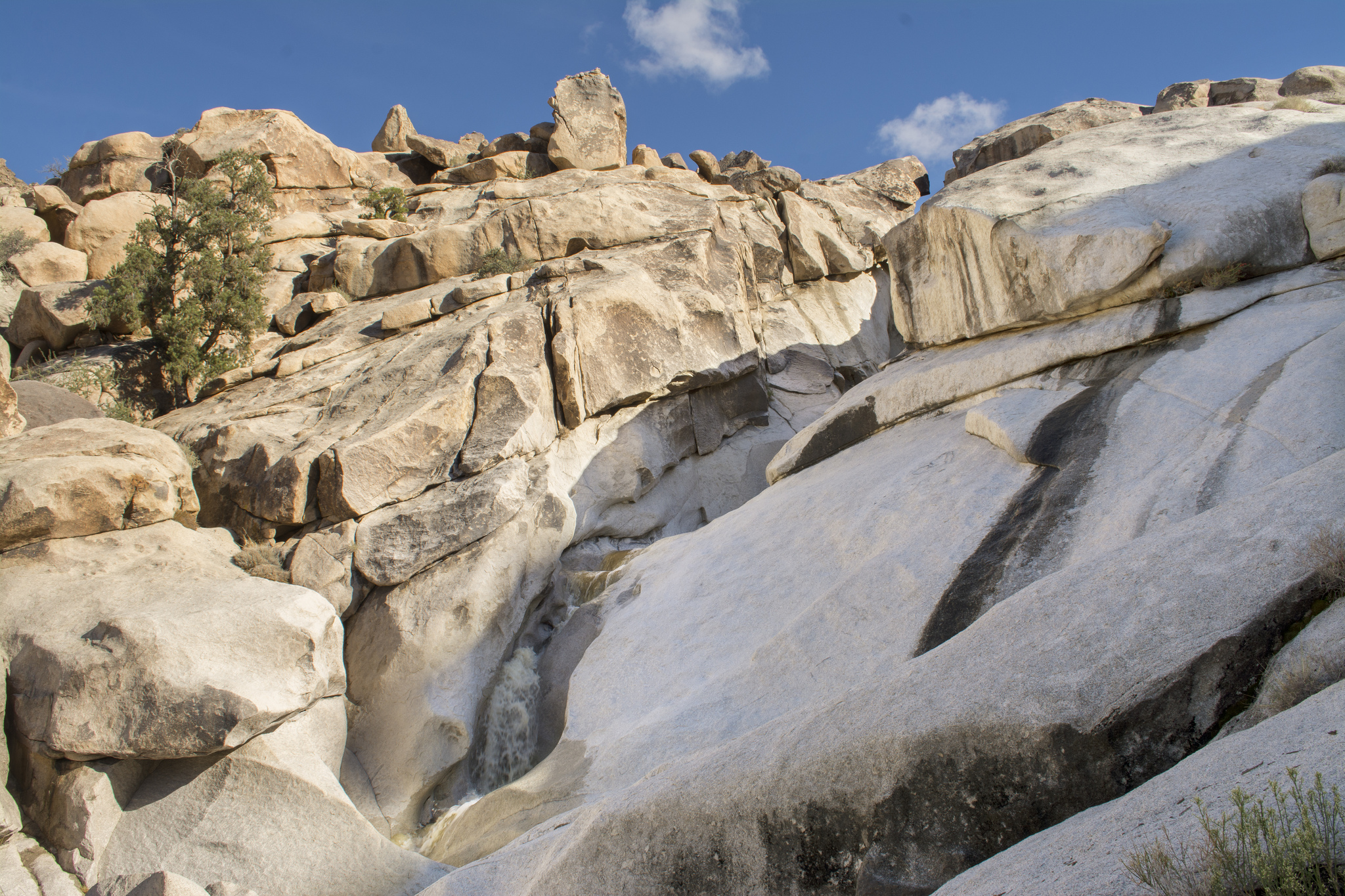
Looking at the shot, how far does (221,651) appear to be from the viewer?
991cm

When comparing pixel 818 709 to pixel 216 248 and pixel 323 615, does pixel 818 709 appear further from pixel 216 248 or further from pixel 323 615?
pixel 216 248

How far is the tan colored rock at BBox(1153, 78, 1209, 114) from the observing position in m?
22.8

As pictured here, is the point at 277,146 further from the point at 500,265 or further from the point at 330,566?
the point at 330,566

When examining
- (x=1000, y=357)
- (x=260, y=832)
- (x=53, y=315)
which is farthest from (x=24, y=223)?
(x=1000, y=357)

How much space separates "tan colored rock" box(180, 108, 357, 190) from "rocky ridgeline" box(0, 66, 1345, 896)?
9570mm

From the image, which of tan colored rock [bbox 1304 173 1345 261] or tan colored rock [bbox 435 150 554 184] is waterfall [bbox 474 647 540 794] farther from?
tan colored rock [bbox 435 150 554 184]

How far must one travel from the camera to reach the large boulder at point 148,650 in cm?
923

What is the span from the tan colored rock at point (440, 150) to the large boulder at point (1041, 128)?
19.2 m

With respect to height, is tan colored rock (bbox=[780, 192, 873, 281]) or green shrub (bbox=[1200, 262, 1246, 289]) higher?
tan colored rock (bbox=[780, 192, 873, 281])

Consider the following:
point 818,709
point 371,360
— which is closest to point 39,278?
point 371,360

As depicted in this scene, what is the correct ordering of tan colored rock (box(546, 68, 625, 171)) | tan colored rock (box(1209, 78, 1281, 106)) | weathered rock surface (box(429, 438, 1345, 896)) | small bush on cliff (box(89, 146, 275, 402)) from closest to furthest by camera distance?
weathered rock surface (box(429, 438, 1345, 896))
small bush on cliff (box(89, 146, 275, 402))
tan colored rock (box(1209, 78, 1281, 106))
tan colored rock (box(546, 68, 625, 171))

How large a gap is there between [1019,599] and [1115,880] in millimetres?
2435

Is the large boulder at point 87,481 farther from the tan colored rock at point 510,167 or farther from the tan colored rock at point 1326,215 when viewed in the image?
the tan colored rock at point 510,167

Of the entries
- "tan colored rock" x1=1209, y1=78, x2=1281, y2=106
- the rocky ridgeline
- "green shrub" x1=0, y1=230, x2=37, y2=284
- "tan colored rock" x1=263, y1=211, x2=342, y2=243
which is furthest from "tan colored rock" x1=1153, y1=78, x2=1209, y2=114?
"green shrub" x1=0, y1=230, x2=37, y2=284
